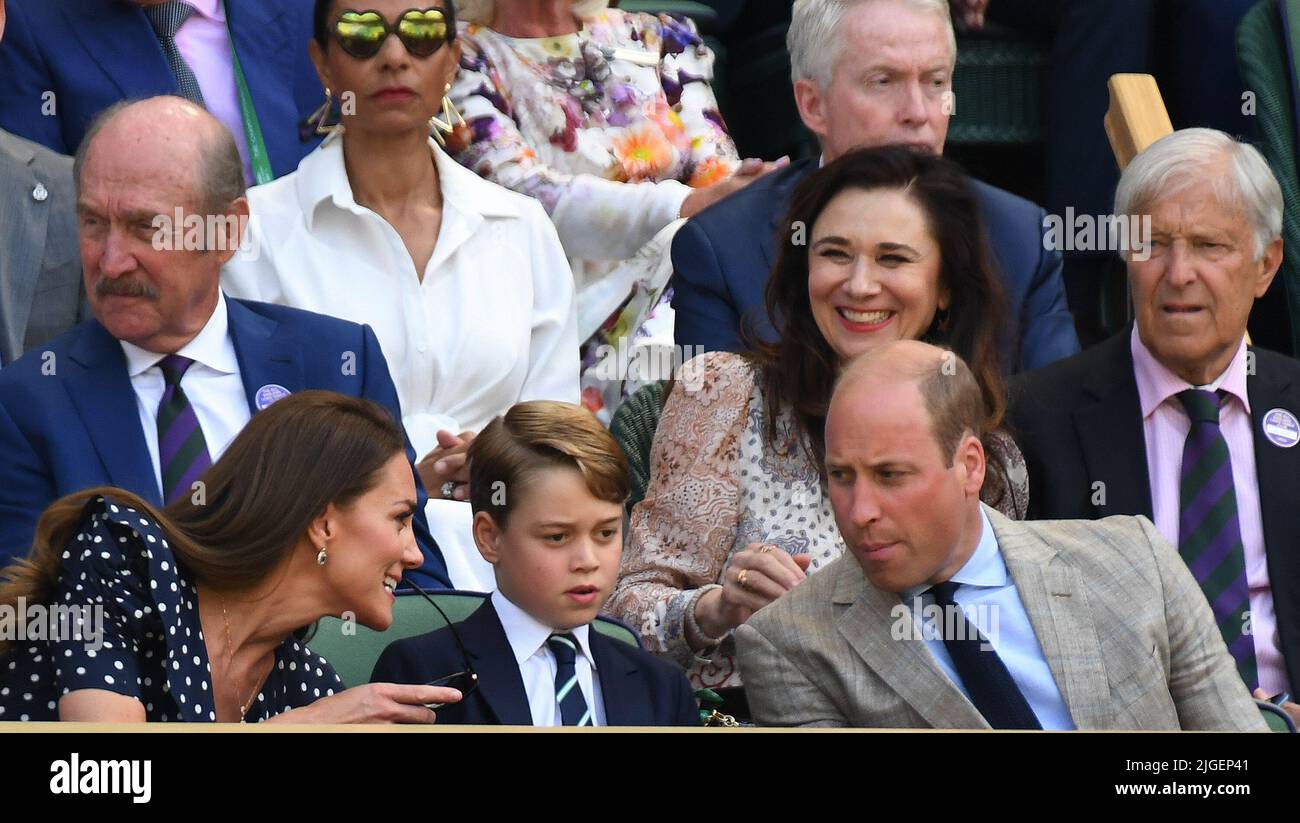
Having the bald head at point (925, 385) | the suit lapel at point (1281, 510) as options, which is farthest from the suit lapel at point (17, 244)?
the suit lapel at point (1281, 510)

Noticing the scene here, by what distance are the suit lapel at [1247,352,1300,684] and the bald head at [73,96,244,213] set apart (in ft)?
6.42

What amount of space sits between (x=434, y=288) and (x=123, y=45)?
2.86 feet

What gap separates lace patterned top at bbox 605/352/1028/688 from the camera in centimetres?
379

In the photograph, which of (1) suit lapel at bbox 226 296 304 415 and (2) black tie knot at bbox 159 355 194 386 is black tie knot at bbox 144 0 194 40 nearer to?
(1) suit lapel at bbox 226 296 304 415

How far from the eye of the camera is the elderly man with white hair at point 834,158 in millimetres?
4398

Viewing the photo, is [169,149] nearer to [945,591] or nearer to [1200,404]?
[945,591]

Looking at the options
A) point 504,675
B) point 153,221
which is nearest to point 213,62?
point 153,221

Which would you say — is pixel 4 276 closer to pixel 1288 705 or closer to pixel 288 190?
pixel 288 190

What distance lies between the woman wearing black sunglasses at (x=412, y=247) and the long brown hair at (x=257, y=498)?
1292 mm

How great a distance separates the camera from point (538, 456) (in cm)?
326

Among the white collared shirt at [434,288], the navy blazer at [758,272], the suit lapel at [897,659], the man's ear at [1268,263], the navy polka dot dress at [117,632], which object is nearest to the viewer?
the navy polka dot dress at [117,632]

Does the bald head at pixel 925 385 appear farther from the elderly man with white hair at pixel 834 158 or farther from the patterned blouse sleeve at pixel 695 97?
the patterned blouse sleeve at pixel 695 97

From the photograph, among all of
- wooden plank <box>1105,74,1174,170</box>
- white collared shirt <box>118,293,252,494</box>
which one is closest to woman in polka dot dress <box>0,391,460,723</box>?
white collared shirt <box>118,293,252,494</box>
